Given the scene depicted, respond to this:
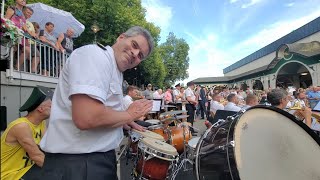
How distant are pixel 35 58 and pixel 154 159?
18.4 feet

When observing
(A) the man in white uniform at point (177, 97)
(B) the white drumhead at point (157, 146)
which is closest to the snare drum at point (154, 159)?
(B) the white drumhead at point (157, 146)

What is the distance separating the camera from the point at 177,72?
217 ft

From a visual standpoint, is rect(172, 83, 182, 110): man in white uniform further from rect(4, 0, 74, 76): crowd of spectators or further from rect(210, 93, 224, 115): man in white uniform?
rect(4, 0, 74, 76): crowd of spectators

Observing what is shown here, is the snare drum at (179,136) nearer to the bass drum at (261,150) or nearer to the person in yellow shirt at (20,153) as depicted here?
the bass drum at (261,150)

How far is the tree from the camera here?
64.6 m

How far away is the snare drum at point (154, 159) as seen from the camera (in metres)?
3.99

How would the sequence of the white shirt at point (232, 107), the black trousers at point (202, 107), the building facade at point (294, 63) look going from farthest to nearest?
the building facade at point (294, 63) < the black trousers at point (202, 107) < the white shirt at point (232, 107)

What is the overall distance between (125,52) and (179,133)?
523 centimetres

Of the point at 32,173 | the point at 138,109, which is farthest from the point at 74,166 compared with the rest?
the point at 32,173

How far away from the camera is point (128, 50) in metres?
1.81

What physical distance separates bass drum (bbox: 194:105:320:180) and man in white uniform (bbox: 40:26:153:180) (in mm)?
954

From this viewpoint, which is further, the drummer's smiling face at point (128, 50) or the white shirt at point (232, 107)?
the white shirt at point (232, 107)

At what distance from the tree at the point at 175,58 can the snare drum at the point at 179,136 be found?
54725 millimetres

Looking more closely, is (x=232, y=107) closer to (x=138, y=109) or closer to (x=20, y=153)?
(x=20, y=153)
